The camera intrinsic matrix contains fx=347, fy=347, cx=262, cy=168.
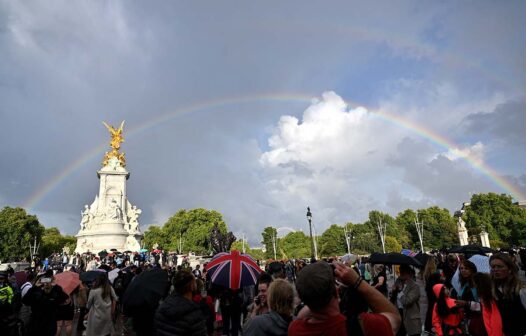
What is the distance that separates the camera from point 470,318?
4.42 meters

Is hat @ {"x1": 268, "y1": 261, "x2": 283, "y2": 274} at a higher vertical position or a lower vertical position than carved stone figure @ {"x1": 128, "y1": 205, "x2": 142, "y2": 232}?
lower

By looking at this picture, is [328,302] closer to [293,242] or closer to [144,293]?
[144,293]

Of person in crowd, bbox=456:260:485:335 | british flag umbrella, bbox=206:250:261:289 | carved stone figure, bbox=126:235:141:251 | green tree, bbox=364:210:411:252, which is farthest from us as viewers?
green tree, bbox=364:210:411:252

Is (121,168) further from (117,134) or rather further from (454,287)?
(454,287)

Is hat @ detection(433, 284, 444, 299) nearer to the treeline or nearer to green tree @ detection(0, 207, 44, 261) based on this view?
the treeline

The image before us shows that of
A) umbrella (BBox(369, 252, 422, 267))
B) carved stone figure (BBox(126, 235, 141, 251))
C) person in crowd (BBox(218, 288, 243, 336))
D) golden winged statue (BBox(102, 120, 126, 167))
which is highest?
golden winged statue (BBox(102, 120, 126, 167))

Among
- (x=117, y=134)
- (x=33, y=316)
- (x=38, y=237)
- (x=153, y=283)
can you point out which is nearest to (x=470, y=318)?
(x=153, y=283)

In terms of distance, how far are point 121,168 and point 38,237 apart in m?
28.2

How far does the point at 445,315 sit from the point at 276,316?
128 inches

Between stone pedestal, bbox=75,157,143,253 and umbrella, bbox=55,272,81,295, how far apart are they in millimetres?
37678

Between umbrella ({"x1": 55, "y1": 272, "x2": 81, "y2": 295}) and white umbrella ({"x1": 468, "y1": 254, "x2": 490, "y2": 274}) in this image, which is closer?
white umbrella ({"x1": 468, "y1": 254, "x2": 490, "y2": 274})

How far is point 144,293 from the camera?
Answer: 508cm

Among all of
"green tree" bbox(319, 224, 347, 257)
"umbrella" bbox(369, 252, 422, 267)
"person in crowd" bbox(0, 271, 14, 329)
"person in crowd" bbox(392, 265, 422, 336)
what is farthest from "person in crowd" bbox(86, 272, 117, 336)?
"green tree" bbox(319, 224, 347, 257)

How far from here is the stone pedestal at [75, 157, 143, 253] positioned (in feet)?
143
